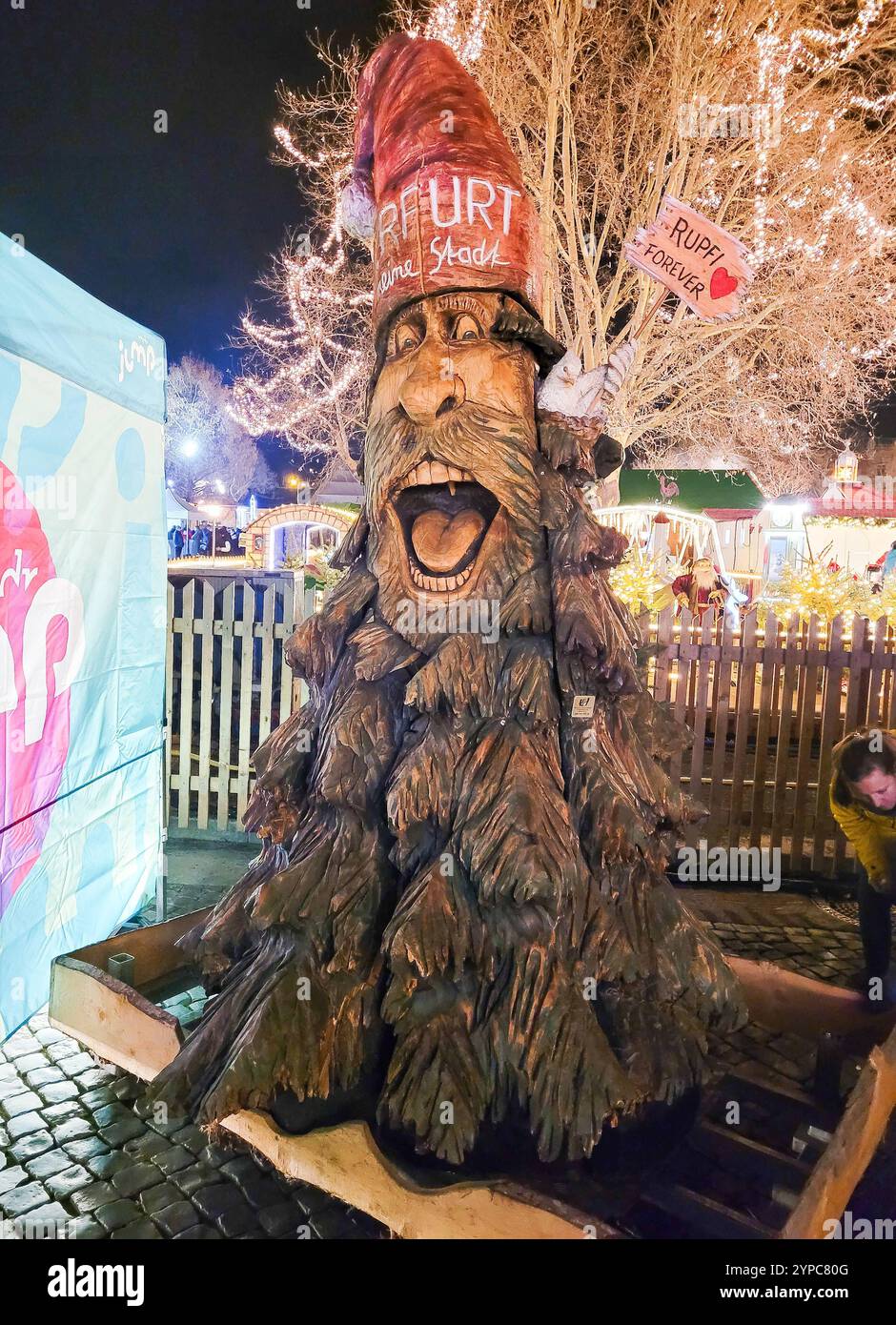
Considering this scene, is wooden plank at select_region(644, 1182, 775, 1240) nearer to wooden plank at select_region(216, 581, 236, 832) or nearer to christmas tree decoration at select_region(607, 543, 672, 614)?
wooden plank at select_region(216, 581, 236, 832)

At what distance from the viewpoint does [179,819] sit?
6398mm

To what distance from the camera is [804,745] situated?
5.88 meters

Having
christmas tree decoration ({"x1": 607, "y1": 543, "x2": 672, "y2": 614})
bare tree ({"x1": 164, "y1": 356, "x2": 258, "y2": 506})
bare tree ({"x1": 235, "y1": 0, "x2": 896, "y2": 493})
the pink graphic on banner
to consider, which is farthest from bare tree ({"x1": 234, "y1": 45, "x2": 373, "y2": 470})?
bare tree ({"x1": 164, "y1": 356, "x2": 258, "y2": 506})

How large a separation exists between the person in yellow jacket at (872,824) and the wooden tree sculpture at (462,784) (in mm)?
1563

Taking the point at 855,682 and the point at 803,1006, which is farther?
the point at 855,682

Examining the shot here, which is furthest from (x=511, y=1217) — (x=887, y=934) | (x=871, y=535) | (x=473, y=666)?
(x=871, y=535)

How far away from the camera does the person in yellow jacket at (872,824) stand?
3811 mm

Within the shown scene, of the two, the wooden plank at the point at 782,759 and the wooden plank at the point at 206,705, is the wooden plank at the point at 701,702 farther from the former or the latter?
the wooden plank at the point at 206,705

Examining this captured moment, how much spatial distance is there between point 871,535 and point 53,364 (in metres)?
21.5

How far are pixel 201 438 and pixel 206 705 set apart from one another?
42482 millimetres

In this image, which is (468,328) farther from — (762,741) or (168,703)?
(762,741)

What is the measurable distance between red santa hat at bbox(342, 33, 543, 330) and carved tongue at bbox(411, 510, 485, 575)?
0.76 metres

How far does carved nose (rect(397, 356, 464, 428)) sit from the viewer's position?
8.71 ft

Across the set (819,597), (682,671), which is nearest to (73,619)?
(682,671)
